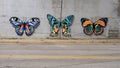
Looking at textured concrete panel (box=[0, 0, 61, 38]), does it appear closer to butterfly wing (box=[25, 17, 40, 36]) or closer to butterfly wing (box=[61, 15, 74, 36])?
butterfly wing (box=[25, 17, 40, 36])

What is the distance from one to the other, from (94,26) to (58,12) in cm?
258

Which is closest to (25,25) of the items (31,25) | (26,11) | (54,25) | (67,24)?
(31,25)

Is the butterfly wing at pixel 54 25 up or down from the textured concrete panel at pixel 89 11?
down

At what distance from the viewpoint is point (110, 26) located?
23984 mm

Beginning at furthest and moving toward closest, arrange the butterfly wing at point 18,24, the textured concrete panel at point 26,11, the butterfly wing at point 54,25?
1. the butterfly wing at point 54,25
2. the butterfly wing at point 18,24
3. the textured concrete panel at point 26,11

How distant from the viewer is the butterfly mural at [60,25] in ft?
76.1

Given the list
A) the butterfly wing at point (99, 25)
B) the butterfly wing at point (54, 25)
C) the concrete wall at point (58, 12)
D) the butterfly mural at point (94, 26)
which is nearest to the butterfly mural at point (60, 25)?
the butterfly wing at point (54, 25)

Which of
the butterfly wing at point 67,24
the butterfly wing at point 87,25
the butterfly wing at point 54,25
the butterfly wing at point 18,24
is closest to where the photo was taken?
the butterfly wing at point 18,24

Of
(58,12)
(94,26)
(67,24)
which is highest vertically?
(58,12)

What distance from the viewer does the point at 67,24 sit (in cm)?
2341

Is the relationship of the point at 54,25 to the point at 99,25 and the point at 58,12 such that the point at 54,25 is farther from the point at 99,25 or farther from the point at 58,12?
the point at 99,25

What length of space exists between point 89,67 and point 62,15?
458 inches

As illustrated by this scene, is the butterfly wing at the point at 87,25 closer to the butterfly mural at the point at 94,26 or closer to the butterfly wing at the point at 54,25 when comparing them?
the butterfly mural at the point at 94,26

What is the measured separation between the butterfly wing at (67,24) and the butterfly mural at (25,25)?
1659 mm
